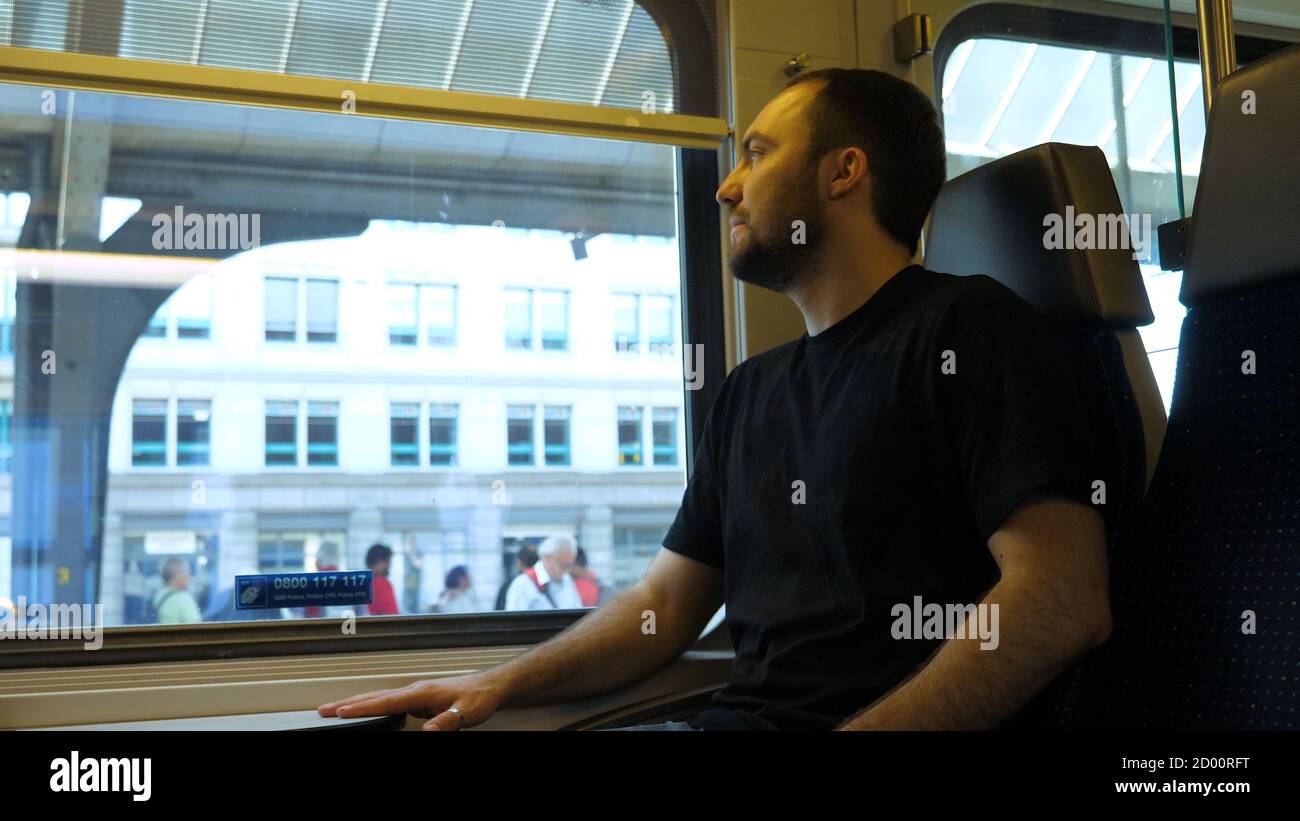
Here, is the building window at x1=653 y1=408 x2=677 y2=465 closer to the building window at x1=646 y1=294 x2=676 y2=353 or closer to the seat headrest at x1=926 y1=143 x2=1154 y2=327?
the building window at x1=646 y1=294 x2=676 y2=353

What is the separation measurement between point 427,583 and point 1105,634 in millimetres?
1244

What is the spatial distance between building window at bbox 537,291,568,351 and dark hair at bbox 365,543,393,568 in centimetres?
50

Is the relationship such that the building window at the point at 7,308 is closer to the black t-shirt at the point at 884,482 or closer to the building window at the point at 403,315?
the building window at the point at 403,315

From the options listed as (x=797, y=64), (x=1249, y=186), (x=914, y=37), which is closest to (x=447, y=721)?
(x=1249, y=186)

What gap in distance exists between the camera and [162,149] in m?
2.03

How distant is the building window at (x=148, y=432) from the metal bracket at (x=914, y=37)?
1.65 meters

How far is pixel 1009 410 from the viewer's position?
138 cm

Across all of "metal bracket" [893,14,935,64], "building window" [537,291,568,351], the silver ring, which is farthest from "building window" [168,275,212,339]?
"metal bracket" [893,14,935,64]

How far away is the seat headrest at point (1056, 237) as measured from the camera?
5.02 feet

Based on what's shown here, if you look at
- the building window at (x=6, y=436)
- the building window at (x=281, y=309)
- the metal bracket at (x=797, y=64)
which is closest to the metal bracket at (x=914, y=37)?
the metal bracket at (x=797, y=64)

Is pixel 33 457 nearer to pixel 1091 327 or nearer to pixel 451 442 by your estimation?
pixel 451 442

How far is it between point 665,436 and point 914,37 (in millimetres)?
1004

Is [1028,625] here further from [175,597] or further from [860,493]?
[175,597]

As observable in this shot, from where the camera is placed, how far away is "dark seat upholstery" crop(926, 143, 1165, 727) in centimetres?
145
